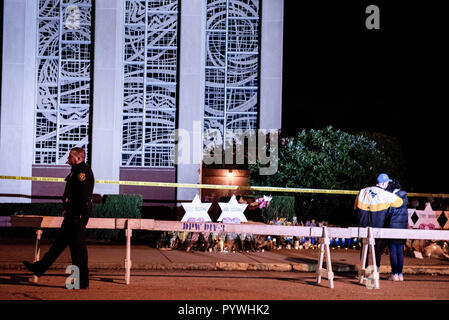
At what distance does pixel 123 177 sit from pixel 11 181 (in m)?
3.50

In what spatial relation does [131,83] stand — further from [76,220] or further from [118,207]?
[76,220]

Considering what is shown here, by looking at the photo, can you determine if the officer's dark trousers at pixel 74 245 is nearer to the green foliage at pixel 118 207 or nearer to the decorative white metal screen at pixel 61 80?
the green foliage at pixel 118 207

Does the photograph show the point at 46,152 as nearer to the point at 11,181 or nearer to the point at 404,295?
the point at 11,181

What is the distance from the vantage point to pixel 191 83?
18156 mm

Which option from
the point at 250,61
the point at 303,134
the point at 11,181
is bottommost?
the point at 11,181

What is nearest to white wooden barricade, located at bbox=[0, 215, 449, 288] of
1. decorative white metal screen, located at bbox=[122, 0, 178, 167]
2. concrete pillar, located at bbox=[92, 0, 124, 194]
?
concrete pillar, located at bbox=[92, 0, 124, 194]

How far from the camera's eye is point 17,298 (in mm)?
7531

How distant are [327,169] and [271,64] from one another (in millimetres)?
4585

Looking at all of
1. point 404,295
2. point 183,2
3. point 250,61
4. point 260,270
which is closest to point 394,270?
point 404,295

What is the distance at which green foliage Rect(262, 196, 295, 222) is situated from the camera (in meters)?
15.0

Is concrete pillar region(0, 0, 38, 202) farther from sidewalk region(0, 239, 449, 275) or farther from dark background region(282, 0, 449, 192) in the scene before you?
dark background region(282, 0, 449, 192)

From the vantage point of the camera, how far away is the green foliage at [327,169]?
15.5 meters

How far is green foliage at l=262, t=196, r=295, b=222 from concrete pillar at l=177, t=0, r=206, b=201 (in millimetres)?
3685
